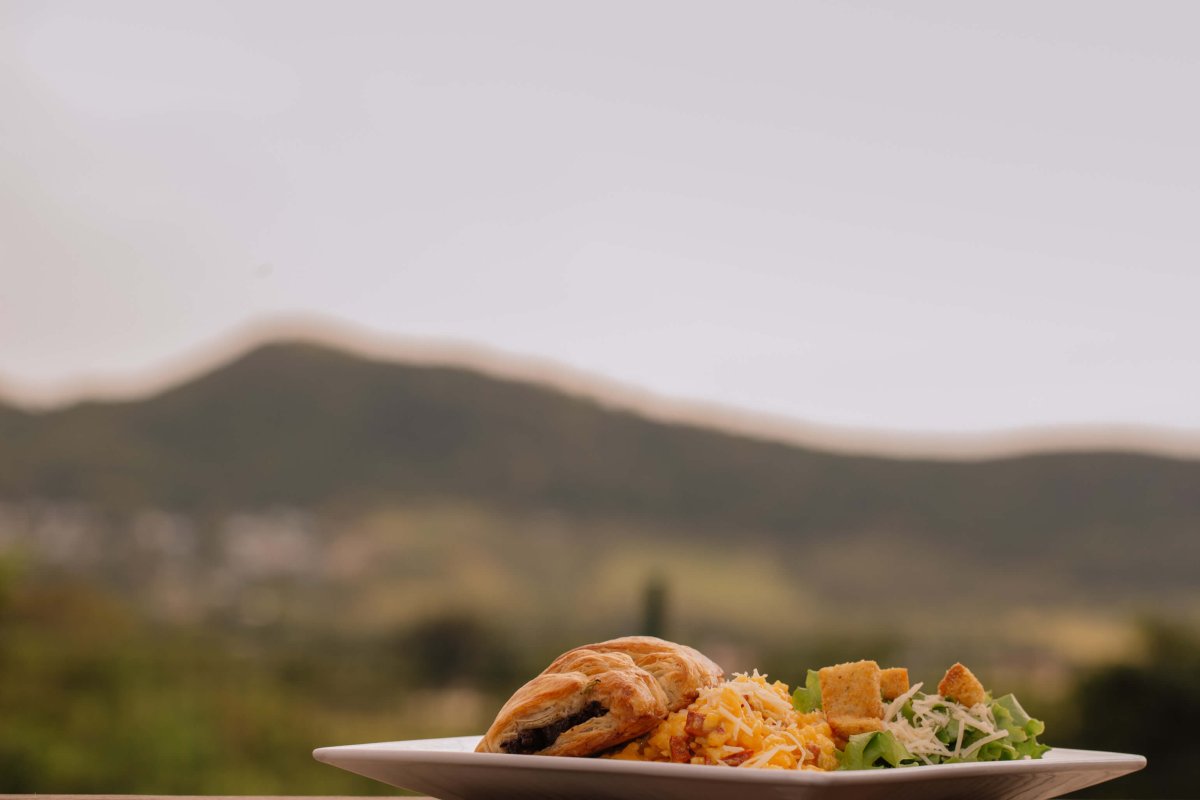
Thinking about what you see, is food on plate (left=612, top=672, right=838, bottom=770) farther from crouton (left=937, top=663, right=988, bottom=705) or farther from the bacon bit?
crouton (left=937, top=663, right=988, bottom=705)

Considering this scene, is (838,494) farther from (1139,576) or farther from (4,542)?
(4,542)

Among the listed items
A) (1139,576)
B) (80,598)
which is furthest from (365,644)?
(1139,576)

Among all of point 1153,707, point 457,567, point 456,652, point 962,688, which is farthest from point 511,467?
point 962,688

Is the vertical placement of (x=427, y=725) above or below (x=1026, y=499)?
below

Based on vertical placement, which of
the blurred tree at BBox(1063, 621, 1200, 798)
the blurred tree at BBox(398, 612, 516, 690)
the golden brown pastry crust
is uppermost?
the blurred tree at BBox(398, 612, 516, 690)

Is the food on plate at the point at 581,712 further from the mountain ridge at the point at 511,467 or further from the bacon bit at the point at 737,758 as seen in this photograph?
the mountain ridge at the point at 511,467

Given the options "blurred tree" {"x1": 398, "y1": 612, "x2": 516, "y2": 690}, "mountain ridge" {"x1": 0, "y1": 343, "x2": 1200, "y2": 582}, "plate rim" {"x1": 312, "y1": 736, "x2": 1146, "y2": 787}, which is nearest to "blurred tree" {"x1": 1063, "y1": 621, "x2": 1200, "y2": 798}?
"mountain ridge" {"x1": 0, "y1": 343, "x2": 1200, "y2": 582}

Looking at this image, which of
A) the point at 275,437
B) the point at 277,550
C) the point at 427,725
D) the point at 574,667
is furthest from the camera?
the point at 275,437
